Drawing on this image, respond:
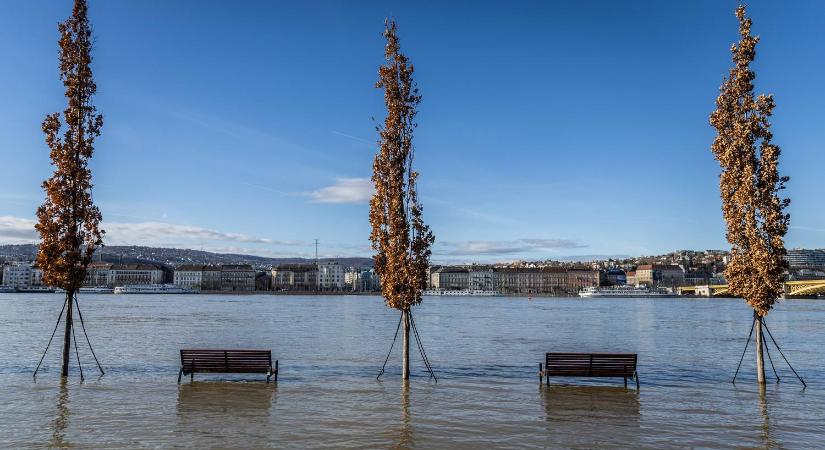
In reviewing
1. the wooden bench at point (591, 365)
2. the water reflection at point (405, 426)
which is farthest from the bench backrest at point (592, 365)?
the water reflection at point (405, 426)

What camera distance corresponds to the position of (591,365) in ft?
65.4

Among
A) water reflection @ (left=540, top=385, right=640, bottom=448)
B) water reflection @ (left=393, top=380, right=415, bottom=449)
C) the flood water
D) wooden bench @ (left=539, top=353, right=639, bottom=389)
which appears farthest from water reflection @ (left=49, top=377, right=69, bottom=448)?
wooden bench @ (left=539, top=353, right=639, bottom=389)

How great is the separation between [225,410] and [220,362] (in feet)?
12.5

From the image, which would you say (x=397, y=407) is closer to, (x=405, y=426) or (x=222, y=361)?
(x=405, y=426)

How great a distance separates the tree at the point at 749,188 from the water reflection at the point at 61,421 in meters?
18.9

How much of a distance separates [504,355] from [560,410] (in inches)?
628

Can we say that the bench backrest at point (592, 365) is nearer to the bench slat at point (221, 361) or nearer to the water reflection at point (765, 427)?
the water reflection at point (765, 427)

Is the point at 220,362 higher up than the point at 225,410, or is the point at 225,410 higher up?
the point at 220,362

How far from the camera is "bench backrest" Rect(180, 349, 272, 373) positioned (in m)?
20.2

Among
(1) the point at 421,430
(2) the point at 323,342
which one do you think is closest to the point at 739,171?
(1) the point at 421,430

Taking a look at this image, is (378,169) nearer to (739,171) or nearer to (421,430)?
(421,430)

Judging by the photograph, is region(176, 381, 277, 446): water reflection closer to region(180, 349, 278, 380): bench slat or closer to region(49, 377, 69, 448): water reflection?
region(180, 349, 278, 380): bench slat

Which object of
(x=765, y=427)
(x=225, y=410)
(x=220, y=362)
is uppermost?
(x=220, y=362)

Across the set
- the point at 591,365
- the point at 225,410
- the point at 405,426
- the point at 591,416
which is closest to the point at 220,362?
the point at 225,410
